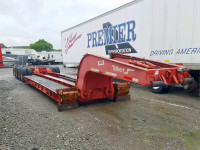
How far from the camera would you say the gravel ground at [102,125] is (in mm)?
2871

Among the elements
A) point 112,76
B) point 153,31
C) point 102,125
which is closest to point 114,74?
point 112,76

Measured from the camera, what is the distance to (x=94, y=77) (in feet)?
16.2

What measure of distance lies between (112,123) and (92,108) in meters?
1.19

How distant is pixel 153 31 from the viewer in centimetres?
666

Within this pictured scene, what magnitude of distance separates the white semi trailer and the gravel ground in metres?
1.85

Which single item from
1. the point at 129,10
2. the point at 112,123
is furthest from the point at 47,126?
the point at 129,10

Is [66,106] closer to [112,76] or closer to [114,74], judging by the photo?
[112,76]

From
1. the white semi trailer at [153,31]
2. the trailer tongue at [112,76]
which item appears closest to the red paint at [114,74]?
the trailer tongue at [112,76]

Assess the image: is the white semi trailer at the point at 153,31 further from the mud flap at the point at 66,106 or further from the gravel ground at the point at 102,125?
the mud flap at the point at 66,106

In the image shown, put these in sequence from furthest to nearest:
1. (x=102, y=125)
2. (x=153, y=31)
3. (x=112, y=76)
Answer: (x=153, y=31) → (x=112, y=76) → (x=102, y=125)

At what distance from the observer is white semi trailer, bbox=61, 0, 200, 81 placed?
17.7ft

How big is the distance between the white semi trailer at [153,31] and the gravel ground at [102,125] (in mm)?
1848

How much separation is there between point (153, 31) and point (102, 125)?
4643mm

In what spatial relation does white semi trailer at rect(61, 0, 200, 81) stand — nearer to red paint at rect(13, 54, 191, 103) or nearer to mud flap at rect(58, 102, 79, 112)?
red paint at rect(13, 54, 191, 103)
